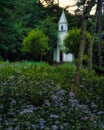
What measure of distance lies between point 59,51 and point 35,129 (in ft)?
161

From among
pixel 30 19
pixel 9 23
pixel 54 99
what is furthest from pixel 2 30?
pixel 54 99

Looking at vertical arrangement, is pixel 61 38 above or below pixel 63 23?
below

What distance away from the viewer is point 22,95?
8586mm

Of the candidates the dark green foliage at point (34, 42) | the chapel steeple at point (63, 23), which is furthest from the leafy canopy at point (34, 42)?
the chapel steeple at point (63, 23)

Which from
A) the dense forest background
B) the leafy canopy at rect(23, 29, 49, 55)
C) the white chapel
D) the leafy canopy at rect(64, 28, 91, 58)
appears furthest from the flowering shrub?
the white chapel

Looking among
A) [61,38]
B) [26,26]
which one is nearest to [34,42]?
[26,26]

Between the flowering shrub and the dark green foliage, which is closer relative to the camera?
the flowering shrub

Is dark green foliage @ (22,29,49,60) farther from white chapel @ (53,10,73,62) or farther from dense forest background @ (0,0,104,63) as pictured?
white chapel @ (53,10,73,62)

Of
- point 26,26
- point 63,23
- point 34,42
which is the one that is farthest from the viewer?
point 63,23

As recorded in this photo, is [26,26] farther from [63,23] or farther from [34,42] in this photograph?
[34,42]

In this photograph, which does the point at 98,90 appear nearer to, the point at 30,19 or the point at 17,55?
the point at 17,55

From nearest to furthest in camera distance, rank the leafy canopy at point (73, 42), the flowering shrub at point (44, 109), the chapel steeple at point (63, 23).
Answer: the flowering shrub at point (44, 109)
the leafy canopy at point (73, 42)
the chapel steeple at point (63, 23)

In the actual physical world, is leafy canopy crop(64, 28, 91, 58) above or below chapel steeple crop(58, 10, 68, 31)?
below

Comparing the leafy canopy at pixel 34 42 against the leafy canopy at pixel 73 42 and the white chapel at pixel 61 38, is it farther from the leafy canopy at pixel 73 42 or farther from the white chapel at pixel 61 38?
the white chapel at pixel 61 38
